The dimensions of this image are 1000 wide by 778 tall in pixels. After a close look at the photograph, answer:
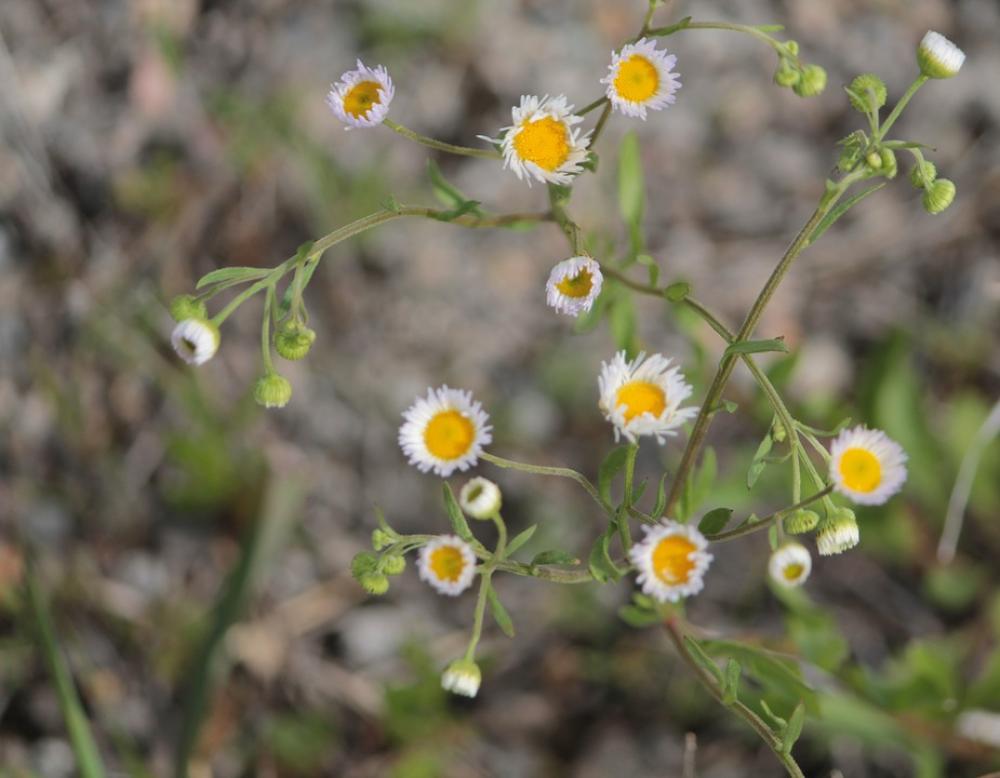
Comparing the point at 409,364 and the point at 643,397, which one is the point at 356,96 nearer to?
the point at 643,397

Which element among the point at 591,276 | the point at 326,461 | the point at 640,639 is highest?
the point at 591,276

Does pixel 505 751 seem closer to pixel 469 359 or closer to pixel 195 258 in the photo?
pixel 469 359

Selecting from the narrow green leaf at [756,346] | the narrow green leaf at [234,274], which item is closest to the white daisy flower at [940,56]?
the narrow green leaf at [756,346]

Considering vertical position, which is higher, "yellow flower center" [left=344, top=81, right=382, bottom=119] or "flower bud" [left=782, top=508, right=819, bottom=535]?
"yellow flower center" [left=344, top=81, right=382, bottom=119]

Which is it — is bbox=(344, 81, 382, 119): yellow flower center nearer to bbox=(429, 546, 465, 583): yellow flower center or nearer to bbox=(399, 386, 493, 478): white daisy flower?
bbox=(399, 386, 493, 478): white daisy flower

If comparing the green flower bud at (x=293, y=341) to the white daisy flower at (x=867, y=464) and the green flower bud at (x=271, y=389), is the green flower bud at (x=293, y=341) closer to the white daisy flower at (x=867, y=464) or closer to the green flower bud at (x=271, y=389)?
the green flower bud at (x=271, y=389)

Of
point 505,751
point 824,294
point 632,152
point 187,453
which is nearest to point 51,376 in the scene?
point 187,453

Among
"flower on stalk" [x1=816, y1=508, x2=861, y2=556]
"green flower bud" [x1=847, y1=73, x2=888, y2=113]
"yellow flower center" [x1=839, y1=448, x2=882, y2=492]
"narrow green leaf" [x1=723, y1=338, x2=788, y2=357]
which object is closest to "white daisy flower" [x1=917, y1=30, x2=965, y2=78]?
"green flower bud" [x1=847, y1=73, x2=888, y2=113]

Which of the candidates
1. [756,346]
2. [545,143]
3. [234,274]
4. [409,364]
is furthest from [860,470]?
[409,364]
